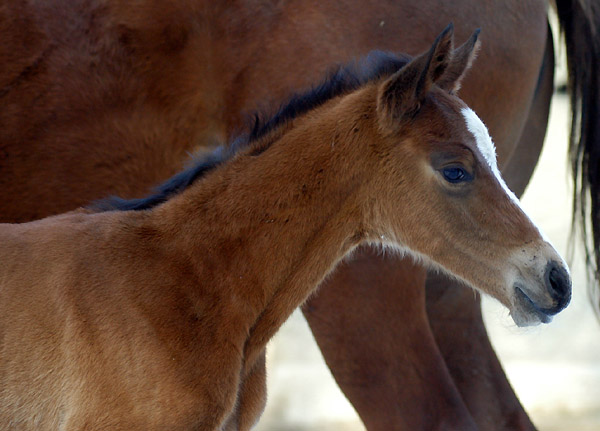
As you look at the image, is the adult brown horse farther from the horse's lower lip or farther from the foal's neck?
the horse's lower lip

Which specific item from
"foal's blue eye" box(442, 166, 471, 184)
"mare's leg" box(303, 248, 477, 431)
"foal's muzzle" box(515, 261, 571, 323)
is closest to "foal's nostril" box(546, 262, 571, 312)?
"foal's muzzle" box(515, 261, 571, 323)

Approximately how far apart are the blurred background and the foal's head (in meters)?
2.52

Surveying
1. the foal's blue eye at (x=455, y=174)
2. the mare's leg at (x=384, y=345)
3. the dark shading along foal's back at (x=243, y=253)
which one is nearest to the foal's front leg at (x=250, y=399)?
the dark shading along foal's back at (x=243, y=253)

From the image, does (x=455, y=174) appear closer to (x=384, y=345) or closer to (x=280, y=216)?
(x=280, y=216)

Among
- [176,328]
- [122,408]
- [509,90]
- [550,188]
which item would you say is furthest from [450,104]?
[550,188]

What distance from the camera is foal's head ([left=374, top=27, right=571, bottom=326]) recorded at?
97.5 inches

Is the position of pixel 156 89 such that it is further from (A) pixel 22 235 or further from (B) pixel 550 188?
(B) pixel 550 188

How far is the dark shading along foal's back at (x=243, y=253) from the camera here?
7.77ft

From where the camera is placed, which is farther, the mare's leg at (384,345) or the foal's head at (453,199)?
the mare's leg at (384,345)

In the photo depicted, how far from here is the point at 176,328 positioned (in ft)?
7.99

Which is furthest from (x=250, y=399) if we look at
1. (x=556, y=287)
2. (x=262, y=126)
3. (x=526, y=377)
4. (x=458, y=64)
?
(x=526, y=377)

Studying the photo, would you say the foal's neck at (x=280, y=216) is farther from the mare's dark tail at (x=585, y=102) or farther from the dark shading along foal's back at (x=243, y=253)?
the mare's dark tail at (x=585, y=102)

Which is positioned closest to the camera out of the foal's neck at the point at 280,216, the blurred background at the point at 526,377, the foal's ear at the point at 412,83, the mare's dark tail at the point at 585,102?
the foal's ear at the point at 412,83

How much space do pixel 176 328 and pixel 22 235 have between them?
0.52m
